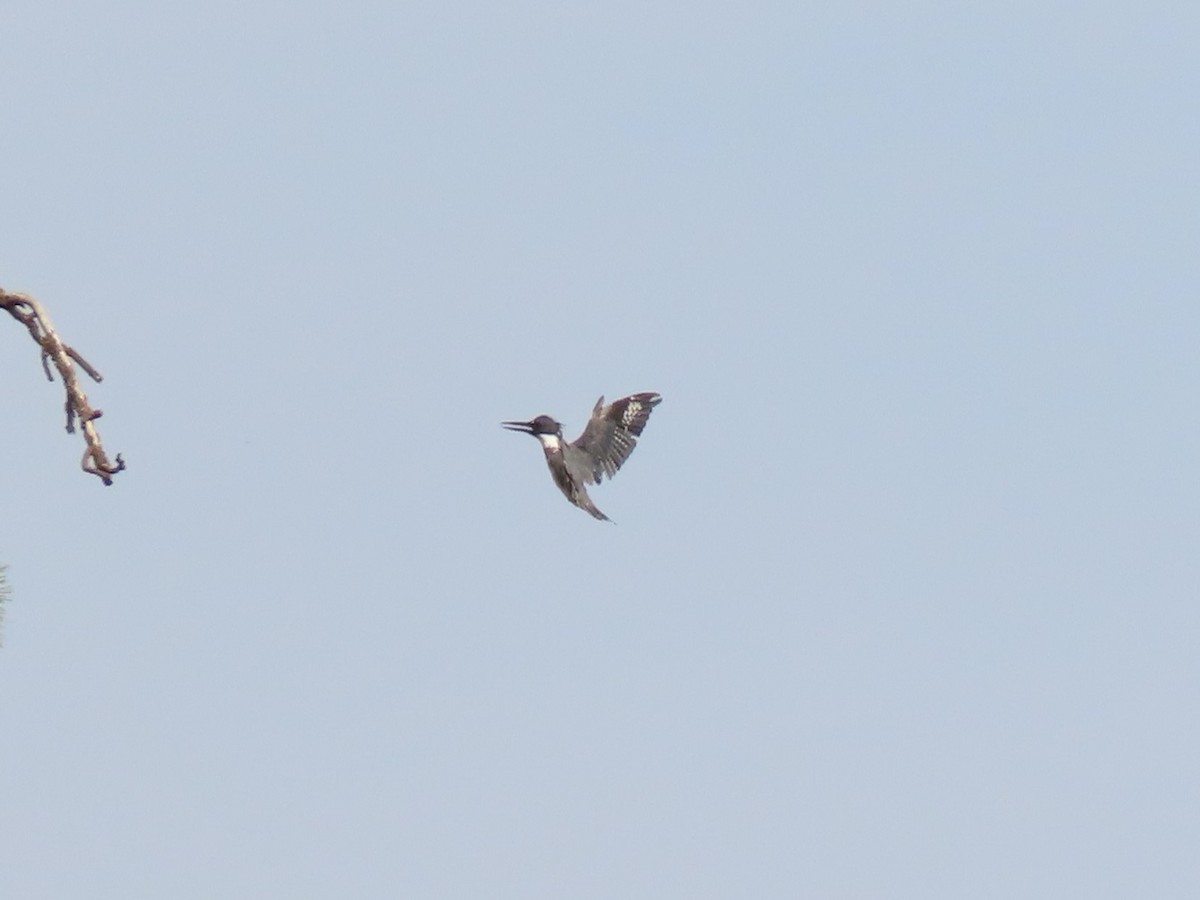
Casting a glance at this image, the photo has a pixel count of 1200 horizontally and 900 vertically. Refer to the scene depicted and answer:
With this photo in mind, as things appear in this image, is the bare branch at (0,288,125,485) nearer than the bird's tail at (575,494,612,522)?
Yes

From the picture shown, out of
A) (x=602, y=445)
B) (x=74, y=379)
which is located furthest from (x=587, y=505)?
(x=74, y=379)

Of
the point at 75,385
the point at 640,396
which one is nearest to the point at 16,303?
the point at 75,385

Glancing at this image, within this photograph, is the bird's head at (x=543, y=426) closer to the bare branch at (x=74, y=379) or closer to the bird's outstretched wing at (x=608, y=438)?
the bird's outstretched wing at (x=608, y=438)

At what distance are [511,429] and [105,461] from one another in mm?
13907

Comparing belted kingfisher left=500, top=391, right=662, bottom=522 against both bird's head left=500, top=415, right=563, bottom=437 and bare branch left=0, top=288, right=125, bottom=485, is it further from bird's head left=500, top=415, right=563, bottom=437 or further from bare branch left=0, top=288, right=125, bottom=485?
bare branch left=0, top=288, right=125, bottom=485

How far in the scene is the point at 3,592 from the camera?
677cm

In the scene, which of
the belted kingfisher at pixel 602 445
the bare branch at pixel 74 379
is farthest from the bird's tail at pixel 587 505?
the bare branch at pixel 74 379

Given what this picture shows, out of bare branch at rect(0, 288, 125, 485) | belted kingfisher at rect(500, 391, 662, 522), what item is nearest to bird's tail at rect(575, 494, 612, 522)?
belted kingfisher at rect(500, 391, 662, 522)

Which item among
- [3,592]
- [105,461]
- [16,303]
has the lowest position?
[3,592]

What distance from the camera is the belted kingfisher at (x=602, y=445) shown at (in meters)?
18.9

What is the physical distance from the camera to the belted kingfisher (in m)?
18.9

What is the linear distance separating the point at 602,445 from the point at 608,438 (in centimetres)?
7

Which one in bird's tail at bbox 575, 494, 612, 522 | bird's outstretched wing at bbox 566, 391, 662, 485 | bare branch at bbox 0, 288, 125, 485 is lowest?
bare branch at bbox 0, 288, 125, 485

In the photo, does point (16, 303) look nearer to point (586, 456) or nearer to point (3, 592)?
point (3, 592)
